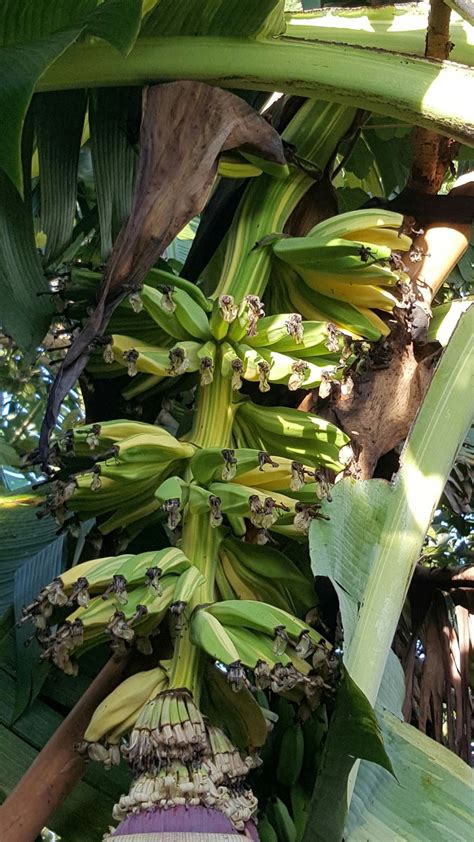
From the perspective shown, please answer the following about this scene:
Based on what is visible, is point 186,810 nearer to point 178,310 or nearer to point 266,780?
point 266,780

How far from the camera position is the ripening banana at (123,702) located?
28.3 inches

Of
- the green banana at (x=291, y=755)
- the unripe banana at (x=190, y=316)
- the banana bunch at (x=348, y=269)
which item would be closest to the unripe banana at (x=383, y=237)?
the banana bunch at (x=348, y=269)

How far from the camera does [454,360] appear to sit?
0.85m

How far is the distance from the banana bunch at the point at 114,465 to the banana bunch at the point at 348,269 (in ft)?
0.79

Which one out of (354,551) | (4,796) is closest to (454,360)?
(354,551)

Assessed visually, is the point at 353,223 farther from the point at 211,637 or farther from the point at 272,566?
the point at 211,637

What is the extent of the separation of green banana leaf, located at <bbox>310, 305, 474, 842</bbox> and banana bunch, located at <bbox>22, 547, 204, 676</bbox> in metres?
0.13

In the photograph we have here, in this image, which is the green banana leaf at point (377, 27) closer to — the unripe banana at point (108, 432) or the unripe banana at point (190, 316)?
the unripe banana at point (190, 316)

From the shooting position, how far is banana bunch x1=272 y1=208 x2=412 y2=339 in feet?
2.98

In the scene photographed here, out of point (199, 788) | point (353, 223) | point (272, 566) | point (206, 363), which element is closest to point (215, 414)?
point (206, 363)

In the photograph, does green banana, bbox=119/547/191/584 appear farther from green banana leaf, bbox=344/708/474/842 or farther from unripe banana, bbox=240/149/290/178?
unripe banana, bbox=240/149/290/178

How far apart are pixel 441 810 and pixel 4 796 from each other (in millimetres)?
397

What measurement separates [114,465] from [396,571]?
10.6 inches

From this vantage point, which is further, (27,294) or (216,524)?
(27,294)
